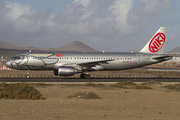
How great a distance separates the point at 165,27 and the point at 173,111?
3000 cm

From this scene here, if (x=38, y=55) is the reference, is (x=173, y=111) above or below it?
below

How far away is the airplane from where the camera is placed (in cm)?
3550

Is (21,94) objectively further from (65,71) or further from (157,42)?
(157,42)

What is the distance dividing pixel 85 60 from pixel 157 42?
12.2 meters

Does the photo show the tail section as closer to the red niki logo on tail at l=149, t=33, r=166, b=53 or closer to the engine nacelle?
the red niki logo on tail at l=149, t=33, r=166, b=53

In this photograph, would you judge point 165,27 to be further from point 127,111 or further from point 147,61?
point 127,111

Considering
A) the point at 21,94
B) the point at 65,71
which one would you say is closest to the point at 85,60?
the point at 65,71

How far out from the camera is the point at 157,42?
131 feet

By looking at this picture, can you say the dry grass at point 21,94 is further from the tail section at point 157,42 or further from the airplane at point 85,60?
the tail section at point 157,42

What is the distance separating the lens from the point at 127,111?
1197cm

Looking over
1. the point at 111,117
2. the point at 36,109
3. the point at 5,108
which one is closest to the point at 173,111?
the point at 111,117

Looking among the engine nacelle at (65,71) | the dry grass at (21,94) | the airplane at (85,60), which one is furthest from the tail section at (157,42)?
the dry grass at (21,94)

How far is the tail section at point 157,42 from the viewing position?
130 feet

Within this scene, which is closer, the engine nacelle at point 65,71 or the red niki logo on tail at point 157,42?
the engine nacelle at point 65,71
